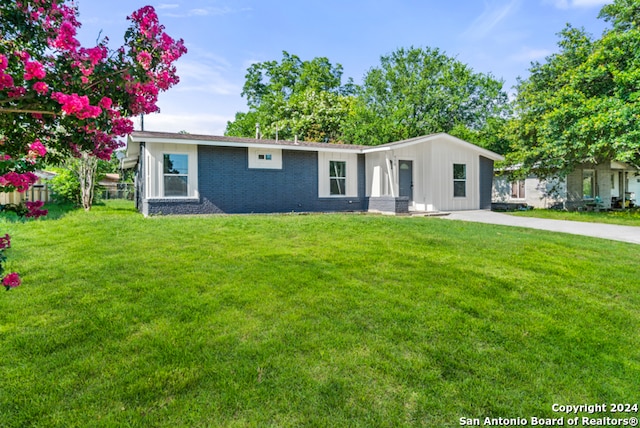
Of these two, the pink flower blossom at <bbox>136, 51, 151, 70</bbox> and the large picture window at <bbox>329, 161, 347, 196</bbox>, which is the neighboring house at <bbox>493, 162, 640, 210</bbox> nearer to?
the large picture window at <bbox>329, 161, 347, 196</bbox>

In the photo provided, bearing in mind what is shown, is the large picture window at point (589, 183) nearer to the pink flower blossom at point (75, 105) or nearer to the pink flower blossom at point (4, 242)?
the pink flower blossom at point (75, 105)

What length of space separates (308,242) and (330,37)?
54.2 ft

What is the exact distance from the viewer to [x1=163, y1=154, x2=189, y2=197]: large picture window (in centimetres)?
1091

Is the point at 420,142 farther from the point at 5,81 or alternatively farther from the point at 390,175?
the point at 5,81

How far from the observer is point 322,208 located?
43.2 feet

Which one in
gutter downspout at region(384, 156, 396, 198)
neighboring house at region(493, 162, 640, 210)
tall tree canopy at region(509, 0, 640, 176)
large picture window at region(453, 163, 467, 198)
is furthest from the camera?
neighboring house at region(493, 162, 640, 210)

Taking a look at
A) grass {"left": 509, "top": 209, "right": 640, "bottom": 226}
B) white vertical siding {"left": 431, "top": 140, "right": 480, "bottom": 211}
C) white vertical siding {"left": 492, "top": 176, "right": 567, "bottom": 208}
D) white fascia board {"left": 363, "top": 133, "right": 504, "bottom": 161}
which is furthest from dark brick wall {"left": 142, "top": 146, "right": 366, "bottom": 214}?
white vertical siding {"left": 492, "top": 176, "right": 567, "bottom": 208}

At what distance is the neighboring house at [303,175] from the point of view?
10953 mm

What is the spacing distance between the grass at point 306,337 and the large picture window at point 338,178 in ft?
25.8

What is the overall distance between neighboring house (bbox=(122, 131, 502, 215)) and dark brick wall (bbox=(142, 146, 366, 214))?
3cm

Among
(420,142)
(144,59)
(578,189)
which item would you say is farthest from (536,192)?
(144,59)

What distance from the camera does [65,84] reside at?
6.97ft

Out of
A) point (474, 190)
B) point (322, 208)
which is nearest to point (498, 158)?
point (474, 190)

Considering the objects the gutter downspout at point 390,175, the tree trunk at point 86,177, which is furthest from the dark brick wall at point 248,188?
the tree trunk at point 86,177
